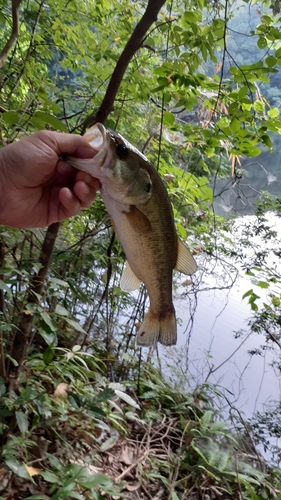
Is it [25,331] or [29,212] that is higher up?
[29,212]

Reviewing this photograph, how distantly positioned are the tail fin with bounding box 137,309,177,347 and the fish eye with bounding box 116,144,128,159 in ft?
2.15

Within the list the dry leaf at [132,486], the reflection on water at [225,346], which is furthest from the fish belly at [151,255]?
the reflection on water at [225,346]

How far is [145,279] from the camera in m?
1.43

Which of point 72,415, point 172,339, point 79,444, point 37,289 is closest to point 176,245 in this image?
point 172,339

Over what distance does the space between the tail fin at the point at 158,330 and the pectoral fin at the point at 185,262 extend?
191 mm

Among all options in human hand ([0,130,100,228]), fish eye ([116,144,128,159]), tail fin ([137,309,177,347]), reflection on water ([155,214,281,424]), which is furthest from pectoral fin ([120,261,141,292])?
reflection on water ([155,214,281,424])

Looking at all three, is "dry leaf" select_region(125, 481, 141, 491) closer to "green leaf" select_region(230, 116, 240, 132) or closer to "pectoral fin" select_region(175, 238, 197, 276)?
"pectoral fin" select_region(175, 238, 197, 276)

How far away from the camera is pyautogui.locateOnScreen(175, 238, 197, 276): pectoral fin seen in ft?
4.81

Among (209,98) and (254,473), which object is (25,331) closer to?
(209,98)

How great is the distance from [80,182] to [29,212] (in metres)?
0.31

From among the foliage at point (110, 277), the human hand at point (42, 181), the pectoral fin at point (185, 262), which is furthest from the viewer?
the foliage at point (110, 277)

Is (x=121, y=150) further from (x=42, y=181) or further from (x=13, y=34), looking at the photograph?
(x=13, y=34)

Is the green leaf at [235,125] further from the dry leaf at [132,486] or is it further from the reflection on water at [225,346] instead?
the reflection on water at [225,346]

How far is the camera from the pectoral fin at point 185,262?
1466mm
